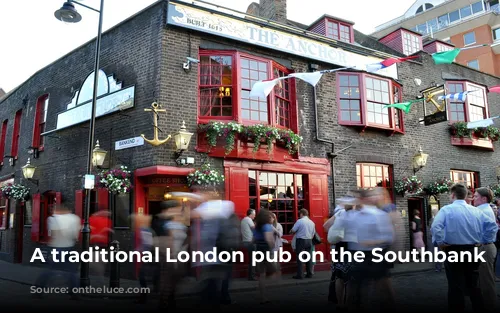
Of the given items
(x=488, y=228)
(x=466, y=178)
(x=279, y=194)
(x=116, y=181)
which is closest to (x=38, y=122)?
(x=116, y=181)

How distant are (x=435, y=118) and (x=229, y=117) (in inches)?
296

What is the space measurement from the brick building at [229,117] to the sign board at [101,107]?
49mm

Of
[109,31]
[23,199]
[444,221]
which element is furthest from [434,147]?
[23,199]

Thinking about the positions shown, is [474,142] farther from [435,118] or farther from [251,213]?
[251,213]

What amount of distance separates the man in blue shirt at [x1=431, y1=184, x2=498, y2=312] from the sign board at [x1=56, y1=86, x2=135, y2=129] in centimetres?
848

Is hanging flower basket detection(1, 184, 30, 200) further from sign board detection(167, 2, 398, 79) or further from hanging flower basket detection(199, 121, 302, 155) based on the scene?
sign board detection(167, 2, 398, 79)

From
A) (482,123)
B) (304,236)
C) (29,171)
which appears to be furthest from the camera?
(482,123)

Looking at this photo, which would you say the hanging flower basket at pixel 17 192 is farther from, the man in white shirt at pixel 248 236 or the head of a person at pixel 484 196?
the head of a person at pixel 484 196

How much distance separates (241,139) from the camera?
37.6 feet

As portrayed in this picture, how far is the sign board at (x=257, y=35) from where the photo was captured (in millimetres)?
11453

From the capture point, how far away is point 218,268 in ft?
20.6

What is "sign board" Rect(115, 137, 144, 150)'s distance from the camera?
11102 mm

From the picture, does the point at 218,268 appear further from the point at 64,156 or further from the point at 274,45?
the point at 64,156

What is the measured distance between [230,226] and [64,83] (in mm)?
10708
